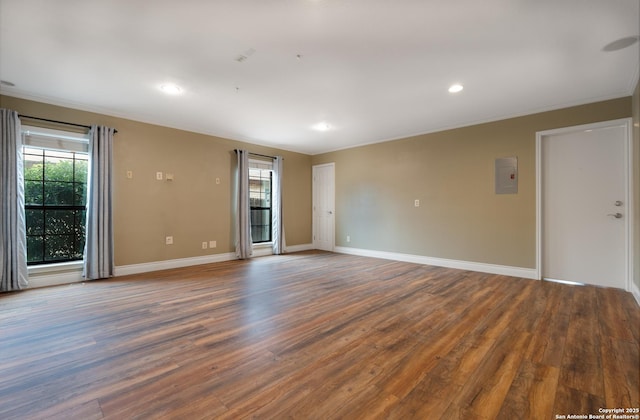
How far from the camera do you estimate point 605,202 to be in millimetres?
3695

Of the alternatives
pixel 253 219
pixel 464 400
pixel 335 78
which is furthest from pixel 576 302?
pixel 253 219

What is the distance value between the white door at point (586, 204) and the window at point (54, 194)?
687cm

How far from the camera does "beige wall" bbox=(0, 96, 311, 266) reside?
4352 mm

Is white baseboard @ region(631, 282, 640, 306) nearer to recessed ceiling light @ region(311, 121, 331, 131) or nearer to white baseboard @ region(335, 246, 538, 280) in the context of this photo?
white baseboard @ region(335, 246, 538, 280)

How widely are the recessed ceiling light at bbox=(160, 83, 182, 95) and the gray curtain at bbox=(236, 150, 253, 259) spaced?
215 cm

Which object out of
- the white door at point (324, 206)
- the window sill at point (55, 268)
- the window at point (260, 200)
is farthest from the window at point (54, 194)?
the white door at point (324, 206)

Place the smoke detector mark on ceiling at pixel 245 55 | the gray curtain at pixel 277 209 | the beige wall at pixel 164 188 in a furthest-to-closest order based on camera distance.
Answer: the gray curtain at pixel 277 209 → the beige wall at pixel 164 188 → the smoke detector mark on ceiling at pixel 245 55

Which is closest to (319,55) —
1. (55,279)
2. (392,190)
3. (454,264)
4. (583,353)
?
(583,353)

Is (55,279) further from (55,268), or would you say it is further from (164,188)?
(164,188)

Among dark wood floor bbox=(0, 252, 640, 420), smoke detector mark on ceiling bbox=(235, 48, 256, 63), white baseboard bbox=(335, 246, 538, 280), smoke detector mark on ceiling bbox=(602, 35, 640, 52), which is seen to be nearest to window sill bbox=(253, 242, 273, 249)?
white baseboard bbox=(335, 246, 538, 280)

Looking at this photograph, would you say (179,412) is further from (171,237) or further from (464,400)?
(171,237)

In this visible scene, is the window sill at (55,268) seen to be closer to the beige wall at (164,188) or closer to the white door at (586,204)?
the beige wall at (164,188)

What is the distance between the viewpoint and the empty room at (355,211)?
5.69 feet

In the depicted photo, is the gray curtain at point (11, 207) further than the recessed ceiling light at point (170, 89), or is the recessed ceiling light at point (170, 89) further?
the gray curtain at point (11, 207)
